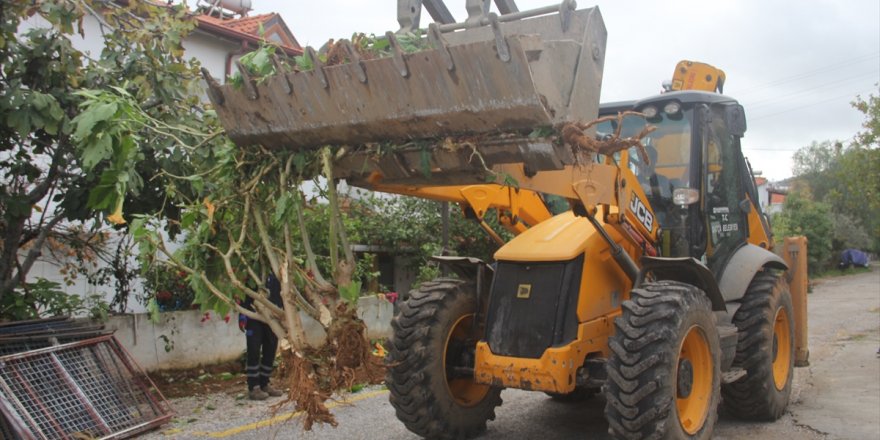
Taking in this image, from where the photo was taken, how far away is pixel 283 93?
15.1 ft

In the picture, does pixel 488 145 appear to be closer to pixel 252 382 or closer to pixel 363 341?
pixel 363 341

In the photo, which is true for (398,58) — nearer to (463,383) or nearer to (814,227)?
(463,383)

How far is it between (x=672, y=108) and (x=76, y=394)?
5619 mm

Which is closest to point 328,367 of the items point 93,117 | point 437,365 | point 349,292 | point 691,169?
point 349,292

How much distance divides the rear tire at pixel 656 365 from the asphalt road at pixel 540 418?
1.19 m

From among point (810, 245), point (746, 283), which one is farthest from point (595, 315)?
point (810, 245)

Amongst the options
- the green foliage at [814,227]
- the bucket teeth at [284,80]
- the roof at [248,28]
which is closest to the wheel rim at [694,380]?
the bucket teeth at [284,80]

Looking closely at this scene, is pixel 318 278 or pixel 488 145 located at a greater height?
pixel 488 145

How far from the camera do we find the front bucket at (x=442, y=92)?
13.2ft

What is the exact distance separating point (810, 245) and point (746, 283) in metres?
30.3

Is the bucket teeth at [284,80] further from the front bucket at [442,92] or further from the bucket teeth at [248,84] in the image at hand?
the bucket teeth at [248,84]

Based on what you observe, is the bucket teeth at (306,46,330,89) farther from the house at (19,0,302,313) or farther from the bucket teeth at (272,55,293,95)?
the house at (19,0,302,313)

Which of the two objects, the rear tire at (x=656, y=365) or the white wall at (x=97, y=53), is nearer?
the rear tire at (x=656, y=365)

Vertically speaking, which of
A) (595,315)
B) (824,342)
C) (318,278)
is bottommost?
(824,342)
